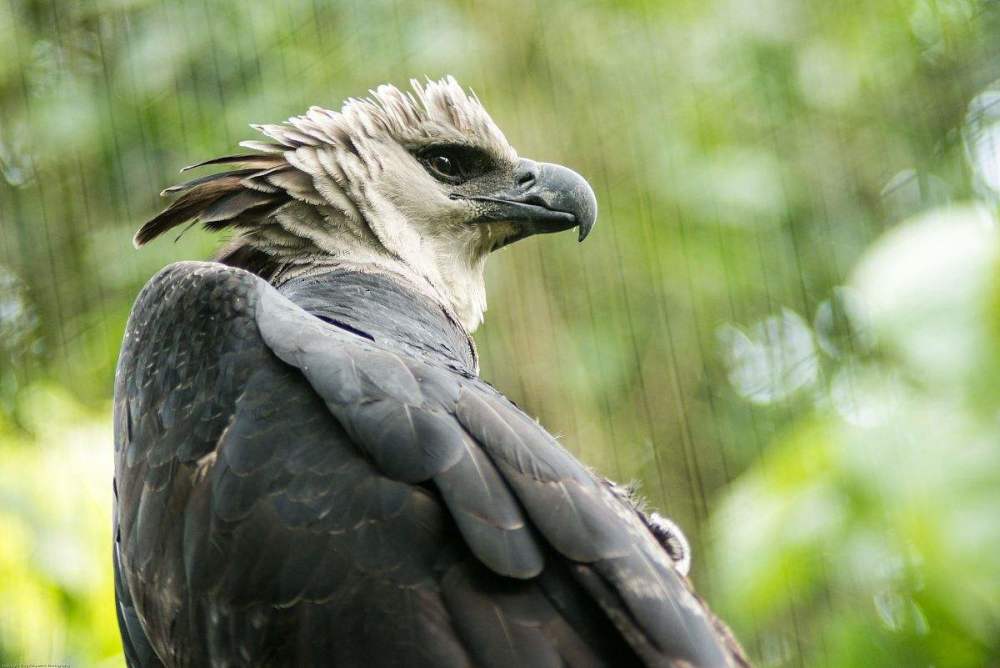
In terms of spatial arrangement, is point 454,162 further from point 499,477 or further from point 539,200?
point 499,477

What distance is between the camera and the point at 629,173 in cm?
653

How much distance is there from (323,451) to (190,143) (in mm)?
4190

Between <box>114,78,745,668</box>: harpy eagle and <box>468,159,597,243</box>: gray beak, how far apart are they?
0.69 m

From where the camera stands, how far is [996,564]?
3172 mm

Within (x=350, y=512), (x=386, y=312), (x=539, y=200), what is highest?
(x=539, y=200)

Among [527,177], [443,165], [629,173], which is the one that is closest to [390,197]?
[443,165]

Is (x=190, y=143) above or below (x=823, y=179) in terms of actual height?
above

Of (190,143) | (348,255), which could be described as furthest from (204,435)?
(190,143)

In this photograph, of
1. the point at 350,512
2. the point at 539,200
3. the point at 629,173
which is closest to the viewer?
the point at 350,512

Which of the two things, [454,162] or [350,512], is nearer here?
[350,512]

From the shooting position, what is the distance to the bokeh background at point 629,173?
18.2ft

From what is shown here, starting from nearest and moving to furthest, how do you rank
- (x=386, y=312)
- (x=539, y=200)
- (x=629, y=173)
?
(x=386, y=312), (x=539, y=200), (x=629, y=173)

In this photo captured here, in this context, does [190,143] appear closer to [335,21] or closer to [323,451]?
[335,21]

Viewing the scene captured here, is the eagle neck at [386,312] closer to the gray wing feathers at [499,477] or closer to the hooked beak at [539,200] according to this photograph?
the gray wing feathers at [499,477]
